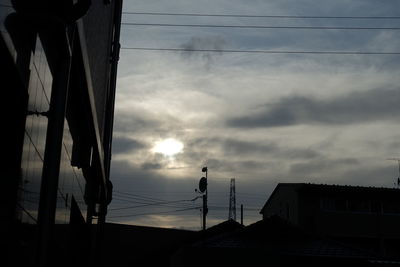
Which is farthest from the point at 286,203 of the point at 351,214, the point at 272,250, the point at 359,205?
the point at 272,250

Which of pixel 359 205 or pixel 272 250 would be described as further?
pixel 359 205

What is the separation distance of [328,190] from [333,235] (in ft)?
10.4

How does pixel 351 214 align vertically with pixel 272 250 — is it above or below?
above

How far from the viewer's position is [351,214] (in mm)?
35938

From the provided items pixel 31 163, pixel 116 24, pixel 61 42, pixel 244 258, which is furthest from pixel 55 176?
pixel 244 258

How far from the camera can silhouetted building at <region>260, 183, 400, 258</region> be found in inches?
1409

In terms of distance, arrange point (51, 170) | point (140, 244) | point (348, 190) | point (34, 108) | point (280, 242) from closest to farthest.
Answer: point (34, 108) → point (51, 170) → point (280, 242) → point (348, 190) → point (140, 244)

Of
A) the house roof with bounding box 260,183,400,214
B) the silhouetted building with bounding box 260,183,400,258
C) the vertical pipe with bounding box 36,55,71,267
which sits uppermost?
the house roof with bounding box 260,183,400,214

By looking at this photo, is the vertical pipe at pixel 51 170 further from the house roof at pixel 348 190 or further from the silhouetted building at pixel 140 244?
the silhouetted building at pixel 140 244

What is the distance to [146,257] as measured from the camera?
130ft

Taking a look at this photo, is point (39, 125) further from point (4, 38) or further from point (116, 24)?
point (116, 24)

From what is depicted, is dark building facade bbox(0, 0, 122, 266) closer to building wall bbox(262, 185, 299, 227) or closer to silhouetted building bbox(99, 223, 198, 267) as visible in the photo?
building wall bbox(262, 185, 299, 227)

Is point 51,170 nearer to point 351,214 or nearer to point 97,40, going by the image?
point 97,40

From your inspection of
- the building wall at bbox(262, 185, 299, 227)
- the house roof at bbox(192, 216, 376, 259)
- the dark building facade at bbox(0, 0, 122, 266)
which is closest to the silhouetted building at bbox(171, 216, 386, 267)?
the house roof at bbox(192, 216, 376, 259)
